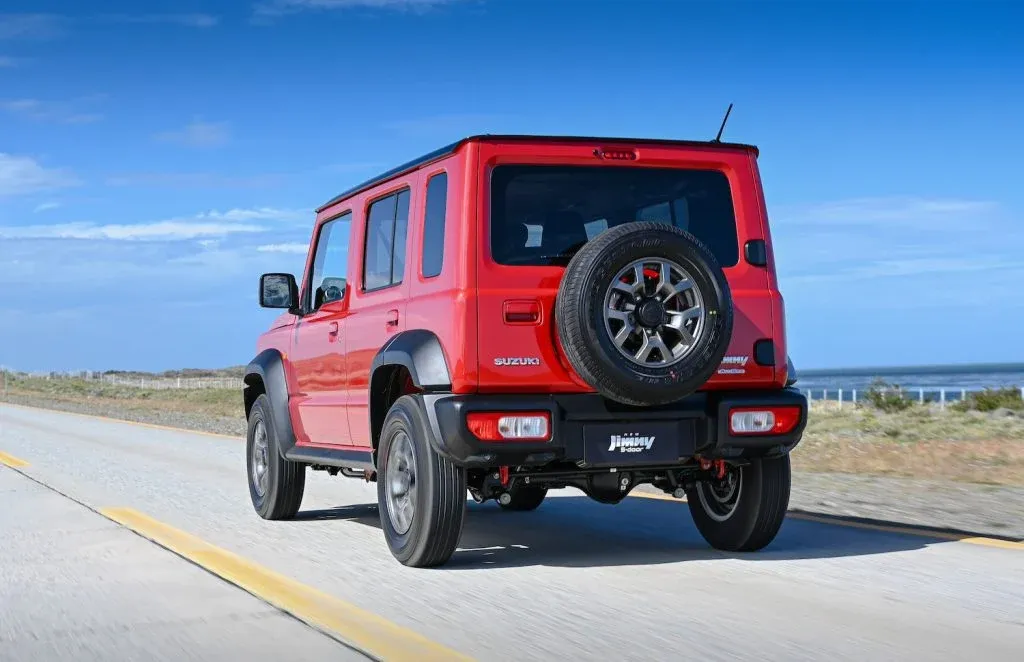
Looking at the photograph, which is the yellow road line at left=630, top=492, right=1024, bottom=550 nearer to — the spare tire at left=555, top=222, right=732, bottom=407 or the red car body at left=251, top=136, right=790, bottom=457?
the red car body at left=251, top=136, right=790, bottom=457

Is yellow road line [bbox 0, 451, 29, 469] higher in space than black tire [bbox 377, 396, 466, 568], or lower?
lower

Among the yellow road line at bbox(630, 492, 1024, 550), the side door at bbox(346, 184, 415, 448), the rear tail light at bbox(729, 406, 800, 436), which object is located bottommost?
the yellow road line at bbox(630, 492, 1024, 550)

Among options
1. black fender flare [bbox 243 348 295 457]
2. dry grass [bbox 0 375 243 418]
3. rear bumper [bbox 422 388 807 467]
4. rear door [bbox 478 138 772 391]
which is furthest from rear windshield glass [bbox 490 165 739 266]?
dry grass [bbox 0 375 243 418]

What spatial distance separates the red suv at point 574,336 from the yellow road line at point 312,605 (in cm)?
83

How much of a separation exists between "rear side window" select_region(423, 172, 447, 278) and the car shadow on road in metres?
1.71

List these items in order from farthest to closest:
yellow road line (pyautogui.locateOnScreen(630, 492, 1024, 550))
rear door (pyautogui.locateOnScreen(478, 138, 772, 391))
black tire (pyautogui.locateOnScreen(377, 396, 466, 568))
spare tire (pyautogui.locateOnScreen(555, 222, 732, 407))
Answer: yellow road line (pyautogui.locateOnScreen(630, 492, 1024, 550)), black tire (pyautogui.locateOnScreen(377, 396, 466, 568)), rear door (pyautogui.locateOnScreen(478, 138, 772, 391)), spare tire (pyautogui.locateOnScreen(555, 222, 732, 407))

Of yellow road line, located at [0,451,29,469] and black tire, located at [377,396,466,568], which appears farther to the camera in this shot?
yellow road line, located at [0,451,29,469]

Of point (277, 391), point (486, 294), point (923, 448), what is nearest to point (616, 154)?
point (486, 294)

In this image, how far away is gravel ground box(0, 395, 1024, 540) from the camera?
9445 mm

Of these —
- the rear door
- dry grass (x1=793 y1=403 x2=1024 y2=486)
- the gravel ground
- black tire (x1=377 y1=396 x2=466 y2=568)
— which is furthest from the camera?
dry grass (x1=793 y1=403 x2=1024 y2=486)

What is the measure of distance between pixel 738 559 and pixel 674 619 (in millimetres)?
1965

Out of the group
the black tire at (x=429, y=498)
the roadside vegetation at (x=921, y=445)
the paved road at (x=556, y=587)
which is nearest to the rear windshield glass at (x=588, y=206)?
the black tire at (x=429, y=498)

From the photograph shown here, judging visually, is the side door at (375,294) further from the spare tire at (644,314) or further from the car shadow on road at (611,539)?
the spare tire at (644,314)

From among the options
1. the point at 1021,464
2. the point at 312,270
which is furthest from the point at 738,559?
the point at 1021,464
